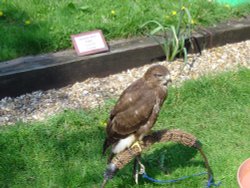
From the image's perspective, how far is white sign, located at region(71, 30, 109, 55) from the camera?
510 cm

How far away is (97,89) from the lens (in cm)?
497

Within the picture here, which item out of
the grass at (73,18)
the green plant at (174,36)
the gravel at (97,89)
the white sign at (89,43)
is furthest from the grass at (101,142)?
the grass at (73,18)

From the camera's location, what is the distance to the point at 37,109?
4.60 meters

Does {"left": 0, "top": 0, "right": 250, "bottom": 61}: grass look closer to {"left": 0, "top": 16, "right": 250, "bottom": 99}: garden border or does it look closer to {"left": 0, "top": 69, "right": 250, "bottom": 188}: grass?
{"left": 0, "top": 16, "right": 250, "bottom": 99}: garden border

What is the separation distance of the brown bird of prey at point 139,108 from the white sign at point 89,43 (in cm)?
174

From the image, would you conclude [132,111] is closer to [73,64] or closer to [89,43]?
[73,64]

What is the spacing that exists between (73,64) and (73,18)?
33.8 inches

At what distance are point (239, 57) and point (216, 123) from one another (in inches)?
58.3

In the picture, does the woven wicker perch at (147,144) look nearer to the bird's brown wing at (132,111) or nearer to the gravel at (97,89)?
the bird's brown wing at (132,111)

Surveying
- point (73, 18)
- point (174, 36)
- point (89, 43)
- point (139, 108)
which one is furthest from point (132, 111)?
point (73, 18)

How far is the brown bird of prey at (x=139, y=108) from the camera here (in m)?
3.33

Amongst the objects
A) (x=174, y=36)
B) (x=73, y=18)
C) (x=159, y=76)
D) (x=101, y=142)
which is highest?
(x=159, y=76)

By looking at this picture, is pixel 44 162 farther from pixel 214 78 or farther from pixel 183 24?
pixel 183 24

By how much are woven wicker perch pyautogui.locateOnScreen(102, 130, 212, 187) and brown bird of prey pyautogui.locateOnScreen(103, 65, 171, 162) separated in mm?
87
